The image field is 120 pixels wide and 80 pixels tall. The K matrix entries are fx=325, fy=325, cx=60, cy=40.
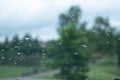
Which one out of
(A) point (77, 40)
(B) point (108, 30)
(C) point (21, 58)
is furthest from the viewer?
(B) point (108, 30)

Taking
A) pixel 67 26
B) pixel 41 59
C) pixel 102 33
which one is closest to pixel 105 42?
pixel 102 33

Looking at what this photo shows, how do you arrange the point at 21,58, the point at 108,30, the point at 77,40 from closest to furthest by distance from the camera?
the point at 21,58 < the point at 77,40 < the point at 108,30

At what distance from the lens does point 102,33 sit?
639 centimetres

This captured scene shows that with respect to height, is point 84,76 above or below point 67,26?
below

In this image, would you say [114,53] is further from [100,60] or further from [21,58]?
[21,58]

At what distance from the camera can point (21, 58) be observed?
564cm

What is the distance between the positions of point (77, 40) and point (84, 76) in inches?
27.0

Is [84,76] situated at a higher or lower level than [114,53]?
lower

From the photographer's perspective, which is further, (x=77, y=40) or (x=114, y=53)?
(x=114, y=53)

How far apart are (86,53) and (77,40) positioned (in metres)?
0.31

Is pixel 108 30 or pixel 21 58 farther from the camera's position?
pixel 108 30

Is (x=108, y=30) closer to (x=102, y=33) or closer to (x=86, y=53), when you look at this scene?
(x=102, y=33)

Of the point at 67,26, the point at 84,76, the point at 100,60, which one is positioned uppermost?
the point at 67,26

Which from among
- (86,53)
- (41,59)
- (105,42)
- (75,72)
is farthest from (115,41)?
(41,59)
